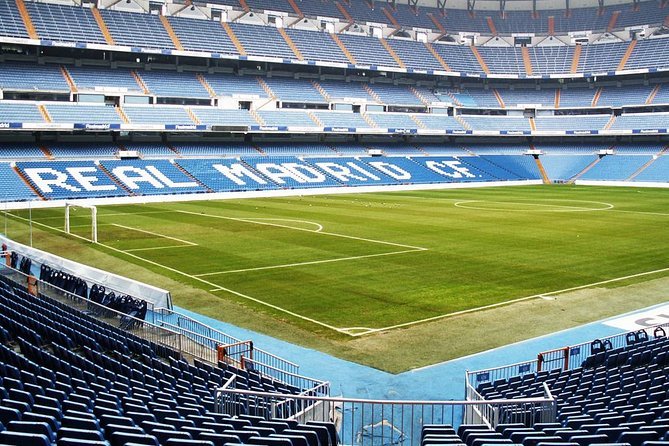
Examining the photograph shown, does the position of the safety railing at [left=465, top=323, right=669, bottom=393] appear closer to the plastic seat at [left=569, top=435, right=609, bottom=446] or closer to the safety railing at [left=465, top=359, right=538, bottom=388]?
the safety railing at [left=465, top=359, right=538, bottom=388]

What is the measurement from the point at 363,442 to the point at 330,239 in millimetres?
26094

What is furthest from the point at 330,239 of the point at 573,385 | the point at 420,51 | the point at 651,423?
the point at 420,51

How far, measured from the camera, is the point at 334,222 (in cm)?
4597

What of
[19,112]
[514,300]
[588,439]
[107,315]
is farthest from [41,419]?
[19,112]

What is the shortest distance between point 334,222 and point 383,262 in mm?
14875

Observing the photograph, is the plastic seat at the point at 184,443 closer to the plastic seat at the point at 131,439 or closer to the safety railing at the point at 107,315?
the plastic seat at the point at 131,439

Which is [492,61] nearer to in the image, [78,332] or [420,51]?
[420,51]

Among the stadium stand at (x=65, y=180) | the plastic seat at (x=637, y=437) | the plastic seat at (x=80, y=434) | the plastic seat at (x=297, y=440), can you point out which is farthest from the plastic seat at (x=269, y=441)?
the stadium stand at (x=65, y=180)

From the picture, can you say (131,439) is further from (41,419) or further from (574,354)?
(574,354)

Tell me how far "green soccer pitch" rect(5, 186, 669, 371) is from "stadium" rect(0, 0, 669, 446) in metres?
0.19

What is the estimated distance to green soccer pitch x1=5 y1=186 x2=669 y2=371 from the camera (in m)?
21.7

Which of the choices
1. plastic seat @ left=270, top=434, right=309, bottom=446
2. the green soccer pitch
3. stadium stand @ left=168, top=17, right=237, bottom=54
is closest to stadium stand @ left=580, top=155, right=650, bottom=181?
the green soccer pitch

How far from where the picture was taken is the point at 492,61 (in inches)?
4031

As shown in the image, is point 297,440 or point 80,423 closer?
point 80,423
